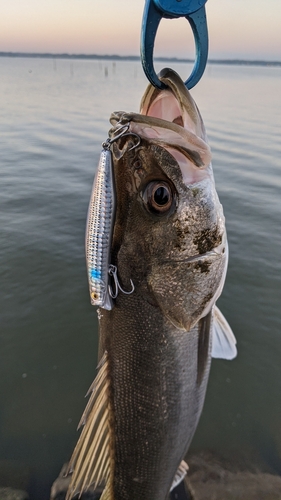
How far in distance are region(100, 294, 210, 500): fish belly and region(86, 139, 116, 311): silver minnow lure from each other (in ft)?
0.72

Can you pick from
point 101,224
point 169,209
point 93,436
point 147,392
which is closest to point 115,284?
point 101,224

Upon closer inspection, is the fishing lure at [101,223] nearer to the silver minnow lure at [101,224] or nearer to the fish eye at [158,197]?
the silver minnow lure at [101,224]

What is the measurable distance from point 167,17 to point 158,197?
847 millimetres

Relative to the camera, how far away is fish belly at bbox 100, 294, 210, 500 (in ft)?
6.22

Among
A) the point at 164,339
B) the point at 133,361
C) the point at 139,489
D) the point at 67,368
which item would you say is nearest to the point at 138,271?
the point at 164,339

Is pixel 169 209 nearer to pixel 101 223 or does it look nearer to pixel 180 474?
pixel 101 223

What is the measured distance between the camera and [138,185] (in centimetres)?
171

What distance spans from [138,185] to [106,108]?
30.7 meters

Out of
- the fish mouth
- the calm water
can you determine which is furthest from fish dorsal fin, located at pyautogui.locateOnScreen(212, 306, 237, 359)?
the calm water

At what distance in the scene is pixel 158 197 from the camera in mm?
1691

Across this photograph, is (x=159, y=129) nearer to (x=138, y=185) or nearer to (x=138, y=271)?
(x=138, y=185)

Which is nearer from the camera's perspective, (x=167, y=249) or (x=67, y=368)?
(x=167, y=249)

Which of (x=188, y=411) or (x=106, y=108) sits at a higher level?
(x=106, y=108)

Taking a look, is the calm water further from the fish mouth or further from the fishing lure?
the fish mouth
